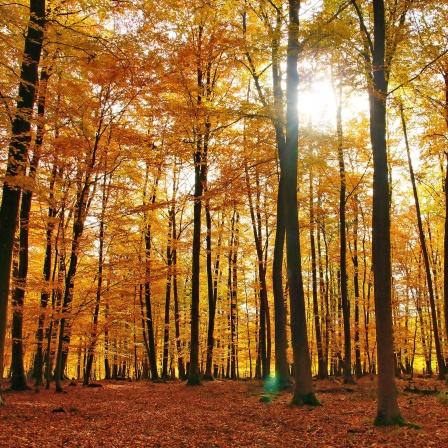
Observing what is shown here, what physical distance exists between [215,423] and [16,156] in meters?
6.61

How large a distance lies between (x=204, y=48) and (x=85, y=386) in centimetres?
1346

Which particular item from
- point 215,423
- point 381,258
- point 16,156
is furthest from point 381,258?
point 16,156

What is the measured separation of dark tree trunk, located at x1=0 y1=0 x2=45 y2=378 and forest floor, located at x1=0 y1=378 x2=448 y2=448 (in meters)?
1.74

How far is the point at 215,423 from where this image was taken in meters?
7.46

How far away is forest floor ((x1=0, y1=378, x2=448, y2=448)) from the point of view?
5.91 m

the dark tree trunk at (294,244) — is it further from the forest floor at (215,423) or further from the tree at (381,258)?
the tree at (381,258)

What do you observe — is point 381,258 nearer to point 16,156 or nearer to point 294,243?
point 294,243

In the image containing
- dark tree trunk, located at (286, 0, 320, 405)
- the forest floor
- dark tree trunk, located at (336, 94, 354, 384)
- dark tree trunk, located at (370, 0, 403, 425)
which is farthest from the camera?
dark tree trunk, located at (336, 94, 354, 384)

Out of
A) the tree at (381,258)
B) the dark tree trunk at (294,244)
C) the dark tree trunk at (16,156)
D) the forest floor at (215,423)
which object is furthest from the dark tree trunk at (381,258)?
the dark tree trunk at (16,156)

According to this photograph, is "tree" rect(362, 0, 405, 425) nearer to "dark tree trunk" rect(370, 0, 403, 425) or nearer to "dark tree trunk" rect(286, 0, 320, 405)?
"dark tree trunk" rect(370, 0, 403, 425)

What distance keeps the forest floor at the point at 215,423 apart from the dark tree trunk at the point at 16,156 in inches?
68.4

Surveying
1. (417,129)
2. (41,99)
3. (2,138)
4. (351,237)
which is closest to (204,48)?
(41,99)

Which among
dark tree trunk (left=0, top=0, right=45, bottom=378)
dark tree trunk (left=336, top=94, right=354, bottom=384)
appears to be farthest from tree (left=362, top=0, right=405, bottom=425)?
dark tree trunk (left=336, top=94, right=354, bottom=384)

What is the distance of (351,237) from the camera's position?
20.7 m
